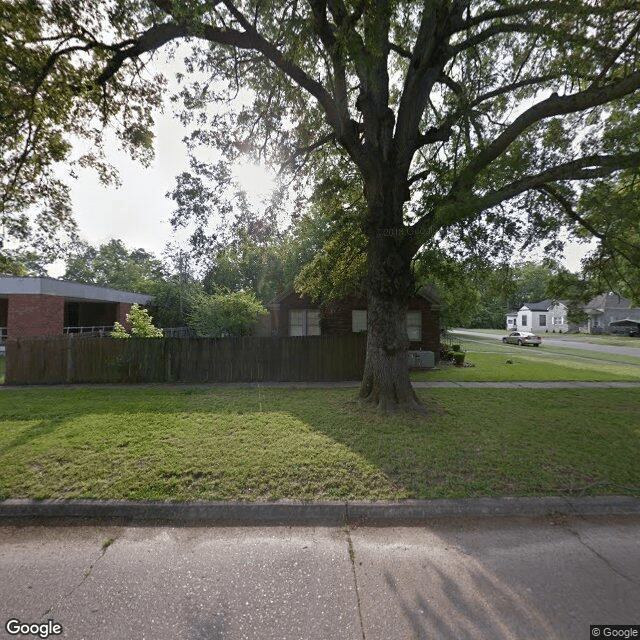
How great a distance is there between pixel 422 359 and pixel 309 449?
9773 mm

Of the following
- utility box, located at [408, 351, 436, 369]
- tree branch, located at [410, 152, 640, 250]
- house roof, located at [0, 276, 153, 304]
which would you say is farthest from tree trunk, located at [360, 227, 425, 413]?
house roof, located at [0, 276, 153, 304]

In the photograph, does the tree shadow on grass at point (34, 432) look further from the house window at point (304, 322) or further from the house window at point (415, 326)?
the house window at point (415, 326)

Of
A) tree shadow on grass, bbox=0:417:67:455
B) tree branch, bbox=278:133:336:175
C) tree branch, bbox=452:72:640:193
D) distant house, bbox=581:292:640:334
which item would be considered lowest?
tree shadow on grass, bbox=0:417:67:455

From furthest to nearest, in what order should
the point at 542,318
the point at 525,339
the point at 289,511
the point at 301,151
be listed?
the point at 542,318 → the point at 525,339 → the point at 301,151 → the point at 289,511

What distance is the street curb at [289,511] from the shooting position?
380 cm

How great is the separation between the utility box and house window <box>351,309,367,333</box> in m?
2.45

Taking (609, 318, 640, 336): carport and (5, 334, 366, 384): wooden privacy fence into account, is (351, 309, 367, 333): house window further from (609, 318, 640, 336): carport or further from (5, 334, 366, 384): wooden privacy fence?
(609, 318, 640, 336): carport

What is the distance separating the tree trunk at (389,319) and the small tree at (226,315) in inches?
353

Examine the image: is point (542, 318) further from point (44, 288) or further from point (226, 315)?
point (44, 288)

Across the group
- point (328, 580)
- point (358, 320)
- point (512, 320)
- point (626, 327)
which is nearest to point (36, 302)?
point (358, 320)

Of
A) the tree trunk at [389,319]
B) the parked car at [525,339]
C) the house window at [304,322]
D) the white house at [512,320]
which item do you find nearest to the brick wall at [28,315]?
the house window at [304,322]

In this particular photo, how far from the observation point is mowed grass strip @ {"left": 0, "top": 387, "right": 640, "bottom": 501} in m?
4.23

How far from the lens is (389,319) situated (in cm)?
748

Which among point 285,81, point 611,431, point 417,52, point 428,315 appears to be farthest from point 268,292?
point 611,431
